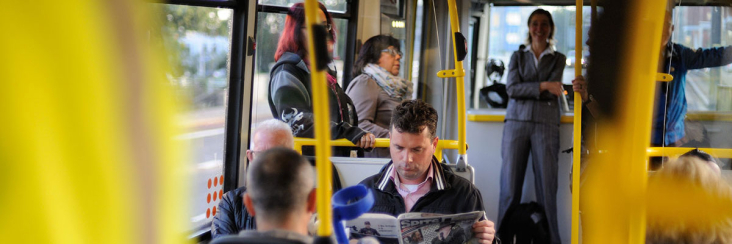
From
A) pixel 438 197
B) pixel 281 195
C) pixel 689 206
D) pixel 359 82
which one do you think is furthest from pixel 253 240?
pixel 359 82

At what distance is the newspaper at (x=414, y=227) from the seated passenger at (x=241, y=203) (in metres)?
0.53

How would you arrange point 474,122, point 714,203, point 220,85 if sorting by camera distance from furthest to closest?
1. point 474,122
2. point 220,85
3. point 714,203

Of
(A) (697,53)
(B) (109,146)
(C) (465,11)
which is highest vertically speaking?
(C) (465,11)

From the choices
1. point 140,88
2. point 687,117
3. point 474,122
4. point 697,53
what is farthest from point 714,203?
point 474,122

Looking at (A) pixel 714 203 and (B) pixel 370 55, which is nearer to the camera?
(A) pixel 714 203

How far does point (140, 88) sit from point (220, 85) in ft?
5.24

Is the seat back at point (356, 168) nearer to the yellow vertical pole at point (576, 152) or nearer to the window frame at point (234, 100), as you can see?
the window frame at point (234, 100)

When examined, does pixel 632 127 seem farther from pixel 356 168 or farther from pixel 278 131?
pixel 356 168

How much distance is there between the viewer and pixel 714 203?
9.66 ft

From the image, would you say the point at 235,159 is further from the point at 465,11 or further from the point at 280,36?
the point at 465,11

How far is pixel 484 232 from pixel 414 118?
0.64 m

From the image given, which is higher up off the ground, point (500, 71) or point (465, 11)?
point (465, 11)

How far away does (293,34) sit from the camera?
4078 millimetres

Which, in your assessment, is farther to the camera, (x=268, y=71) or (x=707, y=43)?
(x=268, y=71)
